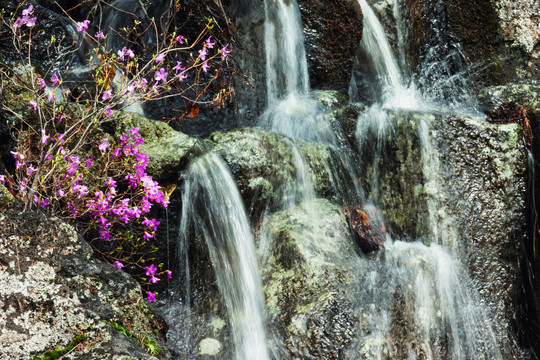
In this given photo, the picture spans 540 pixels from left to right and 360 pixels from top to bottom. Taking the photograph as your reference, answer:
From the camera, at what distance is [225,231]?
4.68 m

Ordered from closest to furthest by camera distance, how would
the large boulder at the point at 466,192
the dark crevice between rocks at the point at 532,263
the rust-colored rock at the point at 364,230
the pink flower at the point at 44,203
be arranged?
the pink flower at the point at 44,203
the dark crevice between rocks at the point at 532,263
the large boulder at the point at 466,192
the rust-colored rock at the point at 364,230

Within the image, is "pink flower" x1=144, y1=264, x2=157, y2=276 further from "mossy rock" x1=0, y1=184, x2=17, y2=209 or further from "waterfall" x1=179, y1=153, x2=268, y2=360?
"mossy rock" x1=0, y1=184, x2=17, y2=209

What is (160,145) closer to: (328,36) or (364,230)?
(364,230)

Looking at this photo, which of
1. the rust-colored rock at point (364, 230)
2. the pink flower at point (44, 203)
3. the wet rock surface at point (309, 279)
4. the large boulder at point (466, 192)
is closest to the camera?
the pink flower at point (44, 203)

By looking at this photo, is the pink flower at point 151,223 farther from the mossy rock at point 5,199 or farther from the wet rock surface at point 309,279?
the mossy rock at point 5,199

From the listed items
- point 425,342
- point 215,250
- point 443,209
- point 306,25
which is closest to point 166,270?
point 215,250

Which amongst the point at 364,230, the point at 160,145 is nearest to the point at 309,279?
the point at 364,230

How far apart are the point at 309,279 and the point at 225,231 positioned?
0.98 metres

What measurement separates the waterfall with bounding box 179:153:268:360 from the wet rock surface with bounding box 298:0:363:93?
2978 mm

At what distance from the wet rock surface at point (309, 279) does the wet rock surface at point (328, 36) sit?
2.66 metres

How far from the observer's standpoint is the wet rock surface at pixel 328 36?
23.4 ft

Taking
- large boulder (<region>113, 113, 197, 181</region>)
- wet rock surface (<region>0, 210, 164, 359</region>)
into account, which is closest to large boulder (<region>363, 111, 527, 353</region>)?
large boulder (<region>113, 113, 197, 181</region>)

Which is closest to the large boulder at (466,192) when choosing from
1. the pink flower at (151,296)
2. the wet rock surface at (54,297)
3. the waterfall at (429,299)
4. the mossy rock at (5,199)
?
the waterfall at (429,299)

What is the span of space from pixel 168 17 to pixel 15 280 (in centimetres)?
446
